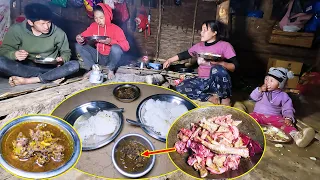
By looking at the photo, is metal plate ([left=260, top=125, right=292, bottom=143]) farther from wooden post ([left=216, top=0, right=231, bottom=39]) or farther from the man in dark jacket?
the man in dark jacket

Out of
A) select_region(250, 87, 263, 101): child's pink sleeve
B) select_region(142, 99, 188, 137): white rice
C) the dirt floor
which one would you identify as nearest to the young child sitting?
select_region(250, 87, 263, 101): child's pink sleeve

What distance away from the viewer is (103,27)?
237 centimetres

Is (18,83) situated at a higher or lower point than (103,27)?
lower

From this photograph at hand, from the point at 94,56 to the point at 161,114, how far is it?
137 centimetres

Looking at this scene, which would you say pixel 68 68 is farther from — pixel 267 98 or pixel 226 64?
pixel 267 98

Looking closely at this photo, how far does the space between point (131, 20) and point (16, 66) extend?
1604mm

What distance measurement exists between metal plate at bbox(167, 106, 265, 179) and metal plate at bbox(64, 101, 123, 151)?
0.92 ft

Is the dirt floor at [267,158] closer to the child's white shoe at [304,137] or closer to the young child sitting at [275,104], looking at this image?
the child's white shoe at [304,137]

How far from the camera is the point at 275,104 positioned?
69.9 inches

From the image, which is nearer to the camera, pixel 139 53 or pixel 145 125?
pixel 145 125

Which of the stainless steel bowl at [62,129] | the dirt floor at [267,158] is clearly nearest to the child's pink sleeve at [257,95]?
the dirt floor at [267,158]

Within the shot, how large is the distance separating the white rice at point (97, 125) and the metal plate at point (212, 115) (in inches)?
12.4

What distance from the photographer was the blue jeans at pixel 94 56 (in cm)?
239

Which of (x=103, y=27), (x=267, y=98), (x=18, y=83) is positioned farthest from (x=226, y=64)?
(x=18, y=83)
